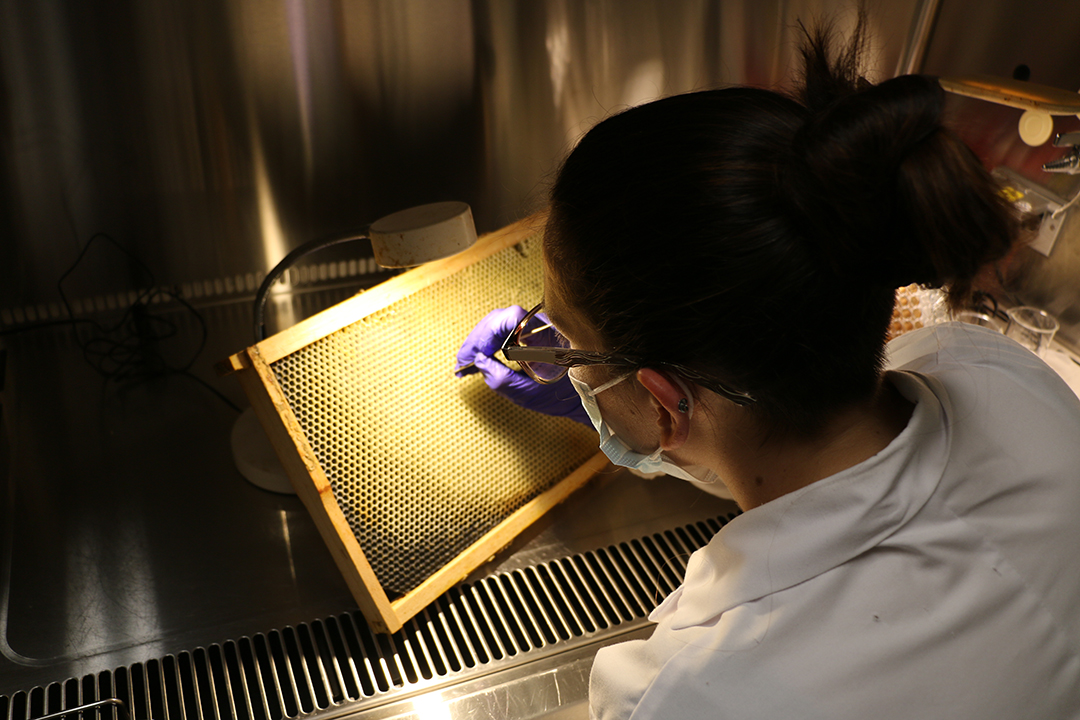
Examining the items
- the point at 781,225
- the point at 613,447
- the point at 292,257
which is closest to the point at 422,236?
the point at 292,257

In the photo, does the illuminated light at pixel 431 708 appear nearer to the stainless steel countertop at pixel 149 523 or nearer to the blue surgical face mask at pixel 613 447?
the stainless steel countertop at pixel 149 523

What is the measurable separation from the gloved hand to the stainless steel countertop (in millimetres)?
209

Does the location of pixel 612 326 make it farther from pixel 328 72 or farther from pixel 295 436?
pixel 328 72

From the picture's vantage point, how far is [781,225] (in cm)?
60

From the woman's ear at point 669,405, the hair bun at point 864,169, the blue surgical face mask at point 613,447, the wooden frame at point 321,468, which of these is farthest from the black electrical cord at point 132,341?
the hair bun at point 864,169

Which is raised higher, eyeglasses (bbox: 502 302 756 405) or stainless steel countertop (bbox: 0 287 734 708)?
eyeglasses (bbox: 502 302 756 405)

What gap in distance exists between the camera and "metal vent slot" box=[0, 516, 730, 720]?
36.8 inches

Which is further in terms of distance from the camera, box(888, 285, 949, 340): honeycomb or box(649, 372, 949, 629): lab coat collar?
box(888, 285, 949, 340): honeycomb

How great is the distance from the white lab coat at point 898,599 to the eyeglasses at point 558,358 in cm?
12

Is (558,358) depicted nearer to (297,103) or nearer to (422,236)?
(422,236)

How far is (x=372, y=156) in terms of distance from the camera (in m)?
1.44

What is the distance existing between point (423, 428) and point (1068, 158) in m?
1.11

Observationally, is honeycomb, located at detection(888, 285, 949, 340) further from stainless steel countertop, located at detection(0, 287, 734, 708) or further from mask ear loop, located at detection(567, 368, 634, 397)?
mask ear loop, located at detection(567, 368, 634, 397)

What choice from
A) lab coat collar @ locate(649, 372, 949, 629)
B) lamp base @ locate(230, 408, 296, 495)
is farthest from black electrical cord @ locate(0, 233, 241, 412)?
lab coat collar @ locate(649, 372, 949, 629)
